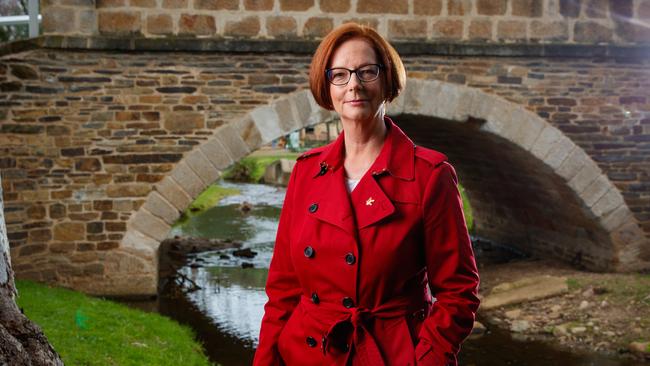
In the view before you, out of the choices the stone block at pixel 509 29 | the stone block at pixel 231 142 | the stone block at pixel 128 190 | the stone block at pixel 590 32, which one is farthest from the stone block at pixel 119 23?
the stone block at pixel 590 32

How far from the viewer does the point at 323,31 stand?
8.34 meters

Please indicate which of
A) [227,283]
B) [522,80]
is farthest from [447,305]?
[227,283]

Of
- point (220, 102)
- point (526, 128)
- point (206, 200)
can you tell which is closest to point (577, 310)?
point (526, 128)

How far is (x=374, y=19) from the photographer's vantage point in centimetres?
841

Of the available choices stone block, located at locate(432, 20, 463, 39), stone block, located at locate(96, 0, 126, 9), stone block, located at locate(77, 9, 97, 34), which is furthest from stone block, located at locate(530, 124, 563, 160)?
stone block, located at locate(77, 9, 97, 34)

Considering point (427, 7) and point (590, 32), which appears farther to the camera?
point (590, 32)

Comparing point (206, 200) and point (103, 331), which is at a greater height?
point (103, 331)

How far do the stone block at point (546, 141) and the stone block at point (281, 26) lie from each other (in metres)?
3.10

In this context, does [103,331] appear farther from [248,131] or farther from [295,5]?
[295,5]

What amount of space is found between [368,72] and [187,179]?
6251mm

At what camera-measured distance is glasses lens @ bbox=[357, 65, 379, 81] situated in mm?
2111

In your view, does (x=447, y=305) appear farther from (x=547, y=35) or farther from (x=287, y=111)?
(x=547, y=35)

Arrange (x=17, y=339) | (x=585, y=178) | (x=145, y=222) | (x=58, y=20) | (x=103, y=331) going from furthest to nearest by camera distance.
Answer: (x=585, y=178) < (x=145, y=222) < (x=58, y=20) < (x=103, y=331) < (x=17, y=339)

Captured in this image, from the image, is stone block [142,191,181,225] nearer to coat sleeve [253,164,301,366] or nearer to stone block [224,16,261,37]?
stone block [224,16,261,37]
